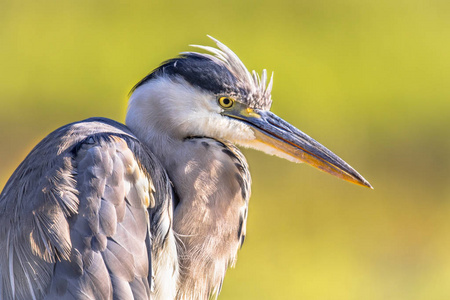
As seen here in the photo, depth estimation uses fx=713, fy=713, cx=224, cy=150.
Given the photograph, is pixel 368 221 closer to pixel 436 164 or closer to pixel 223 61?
pixel 436 164

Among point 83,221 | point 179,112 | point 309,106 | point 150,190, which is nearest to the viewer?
point 83,221

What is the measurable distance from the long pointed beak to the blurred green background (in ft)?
9.86

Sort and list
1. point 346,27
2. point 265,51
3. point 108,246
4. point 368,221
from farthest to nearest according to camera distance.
Result: point 346,27 → point 265,51 → point 368,221 → point 108,246

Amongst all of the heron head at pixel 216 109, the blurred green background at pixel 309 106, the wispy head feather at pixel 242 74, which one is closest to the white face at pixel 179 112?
the heron head at pixel 216 109

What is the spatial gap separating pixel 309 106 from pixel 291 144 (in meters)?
4.27

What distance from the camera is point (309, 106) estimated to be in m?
6.77

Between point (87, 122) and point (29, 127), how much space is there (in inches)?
167

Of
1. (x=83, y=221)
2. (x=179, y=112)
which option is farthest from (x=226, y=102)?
(x=83, y=221)

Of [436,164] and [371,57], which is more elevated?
[371,57]

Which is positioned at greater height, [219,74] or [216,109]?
[219,74]

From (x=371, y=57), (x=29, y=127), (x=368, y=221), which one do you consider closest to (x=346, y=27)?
(x=371, y=57)

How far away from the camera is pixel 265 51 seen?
7117 mm

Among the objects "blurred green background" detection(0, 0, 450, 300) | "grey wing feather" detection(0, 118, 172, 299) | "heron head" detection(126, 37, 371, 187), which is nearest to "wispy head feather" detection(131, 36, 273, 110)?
"heron head" detection(126, 37, 371, 187)

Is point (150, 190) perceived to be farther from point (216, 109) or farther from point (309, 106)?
point (309, 106)
